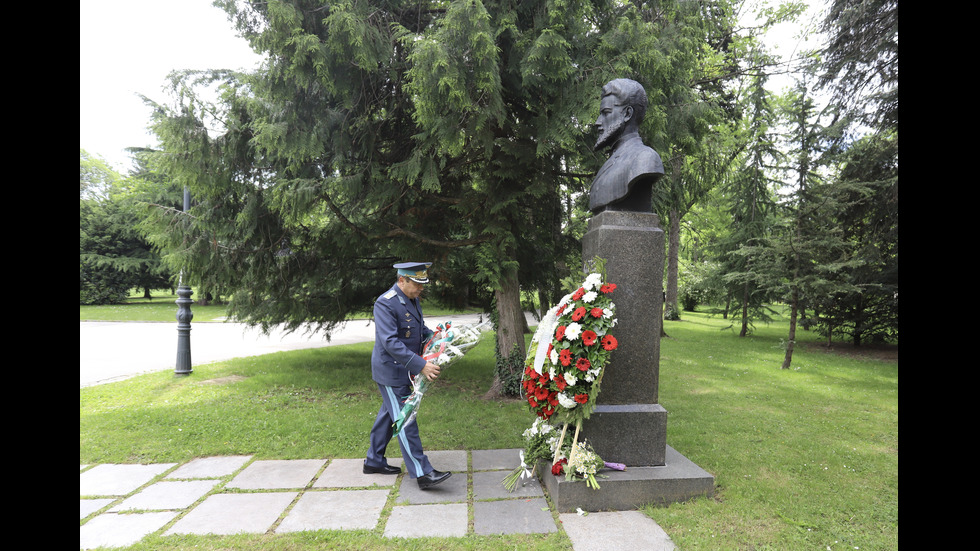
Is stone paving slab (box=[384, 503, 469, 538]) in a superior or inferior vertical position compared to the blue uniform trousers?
inferior

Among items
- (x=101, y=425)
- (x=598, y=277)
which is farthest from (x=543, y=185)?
(x=101, y=425)

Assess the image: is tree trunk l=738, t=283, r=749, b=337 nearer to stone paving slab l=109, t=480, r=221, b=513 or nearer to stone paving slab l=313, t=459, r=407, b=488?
stone paving slab l=313, t=459, r=407, b=488

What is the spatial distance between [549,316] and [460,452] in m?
1.94

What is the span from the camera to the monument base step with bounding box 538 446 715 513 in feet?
11.7

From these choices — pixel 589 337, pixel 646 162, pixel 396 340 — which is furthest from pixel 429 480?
pixel 646 162

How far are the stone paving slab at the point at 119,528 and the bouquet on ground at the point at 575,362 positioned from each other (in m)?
2.92

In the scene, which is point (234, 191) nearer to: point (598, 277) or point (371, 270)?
point (371, 270)

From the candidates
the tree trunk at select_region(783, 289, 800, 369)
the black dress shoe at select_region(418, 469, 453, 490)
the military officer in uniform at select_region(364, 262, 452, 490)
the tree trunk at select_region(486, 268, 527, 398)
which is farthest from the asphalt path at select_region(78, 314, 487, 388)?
the tree trunk at select_region(783, 289, 800, 369)

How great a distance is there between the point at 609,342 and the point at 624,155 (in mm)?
1673

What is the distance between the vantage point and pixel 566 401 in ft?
12.1

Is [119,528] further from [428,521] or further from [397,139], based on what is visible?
[397,139]

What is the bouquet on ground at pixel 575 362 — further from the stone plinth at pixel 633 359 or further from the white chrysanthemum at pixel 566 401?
the stone plinth at pixel 633 359

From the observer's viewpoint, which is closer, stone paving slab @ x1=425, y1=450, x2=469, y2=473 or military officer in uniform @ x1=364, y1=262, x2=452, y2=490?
military officer in uniform @ x1=364, y1=262, x2=452, y2=490

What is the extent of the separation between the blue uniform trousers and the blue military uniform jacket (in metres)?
0.11
